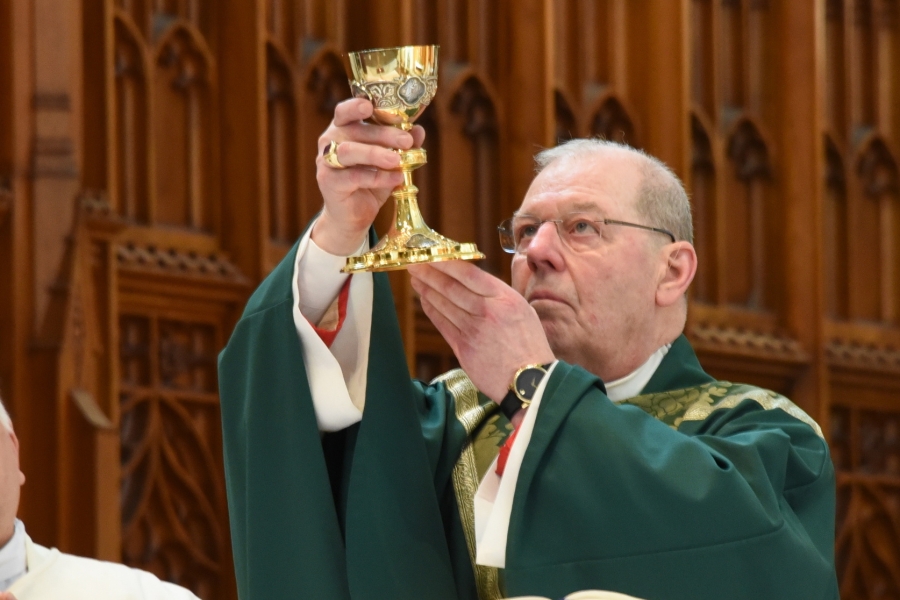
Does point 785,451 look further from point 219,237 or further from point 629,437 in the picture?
point 219,237

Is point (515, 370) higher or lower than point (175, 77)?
lower

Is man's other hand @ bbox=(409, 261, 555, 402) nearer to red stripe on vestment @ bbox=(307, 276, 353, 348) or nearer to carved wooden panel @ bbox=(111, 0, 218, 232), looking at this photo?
red stripe on vestment @ bbox=(307, 276, 353, 348)

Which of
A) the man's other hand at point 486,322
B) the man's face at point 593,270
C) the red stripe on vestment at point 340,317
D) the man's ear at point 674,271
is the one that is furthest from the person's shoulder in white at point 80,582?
the man's ear at point 674,271

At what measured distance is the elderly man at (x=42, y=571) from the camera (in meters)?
3.10

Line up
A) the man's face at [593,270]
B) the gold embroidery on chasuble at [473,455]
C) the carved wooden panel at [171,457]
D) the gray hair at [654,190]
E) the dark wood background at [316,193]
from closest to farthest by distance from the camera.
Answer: the gold embroidery on chasuble at [473,455]
the man's face at [593,270]
the gray hair at [654,190]
the dark wood background at [316,193]
the carved wooden panel at [171,457]

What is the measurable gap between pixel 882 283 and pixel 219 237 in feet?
12.1

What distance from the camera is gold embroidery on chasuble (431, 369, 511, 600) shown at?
3.48 meters

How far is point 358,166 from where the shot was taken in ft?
10.2

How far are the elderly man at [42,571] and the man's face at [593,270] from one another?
1020 mm

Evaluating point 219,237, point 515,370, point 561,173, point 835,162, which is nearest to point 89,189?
point 219,237

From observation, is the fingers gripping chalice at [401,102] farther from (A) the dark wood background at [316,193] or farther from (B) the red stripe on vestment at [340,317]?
(A) the dark wood background at [316,193]

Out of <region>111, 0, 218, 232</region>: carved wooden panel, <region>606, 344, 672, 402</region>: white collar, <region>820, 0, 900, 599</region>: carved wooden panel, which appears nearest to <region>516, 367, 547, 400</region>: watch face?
<region>606, 344, 672, 402</region>: white collar

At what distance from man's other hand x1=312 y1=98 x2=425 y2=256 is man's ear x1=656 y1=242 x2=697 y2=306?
0.84 meters

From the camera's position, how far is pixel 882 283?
824 centimetres
